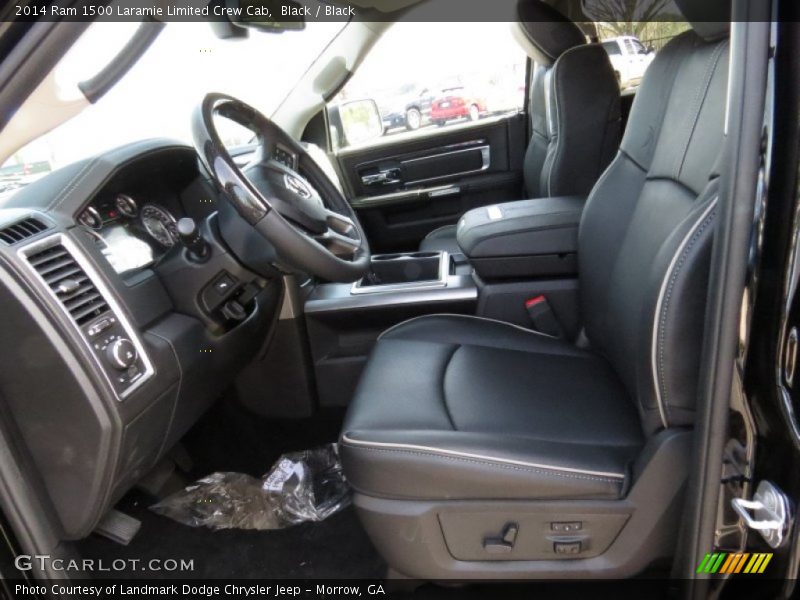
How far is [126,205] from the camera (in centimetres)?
139

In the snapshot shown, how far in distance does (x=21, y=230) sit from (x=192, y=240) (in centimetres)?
33

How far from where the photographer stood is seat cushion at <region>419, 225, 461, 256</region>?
241cm

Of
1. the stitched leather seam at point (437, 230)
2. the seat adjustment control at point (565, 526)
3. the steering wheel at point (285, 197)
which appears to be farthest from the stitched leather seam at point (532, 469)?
the stitched leather seam at point (437, 230)

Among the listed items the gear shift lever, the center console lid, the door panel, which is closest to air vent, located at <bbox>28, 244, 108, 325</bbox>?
the gear shift lever

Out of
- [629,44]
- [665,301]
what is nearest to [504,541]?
[665,301]

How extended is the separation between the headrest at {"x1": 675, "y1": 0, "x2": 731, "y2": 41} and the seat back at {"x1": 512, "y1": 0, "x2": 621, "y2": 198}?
3.23ft

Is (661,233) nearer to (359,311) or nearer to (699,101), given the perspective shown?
(699,101)

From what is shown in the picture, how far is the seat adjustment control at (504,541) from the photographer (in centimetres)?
112

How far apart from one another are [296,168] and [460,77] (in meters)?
1.43

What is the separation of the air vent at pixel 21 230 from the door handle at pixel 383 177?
76.2 inches

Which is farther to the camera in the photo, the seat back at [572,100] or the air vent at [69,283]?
the seat back at [572,100]

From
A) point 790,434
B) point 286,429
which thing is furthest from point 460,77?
point 790,434

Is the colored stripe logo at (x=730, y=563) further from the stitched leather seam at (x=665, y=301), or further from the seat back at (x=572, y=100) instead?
the seat back at (x=572, y=100)

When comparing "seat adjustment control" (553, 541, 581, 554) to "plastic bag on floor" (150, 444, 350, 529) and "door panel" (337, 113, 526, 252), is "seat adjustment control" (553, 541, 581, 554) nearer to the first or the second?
"plastic bag on floor" (150, 444, 350, 529)
